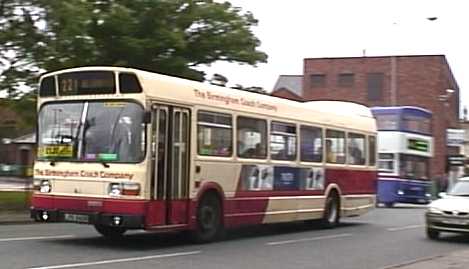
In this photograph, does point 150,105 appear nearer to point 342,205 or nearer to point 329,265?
point 329,265

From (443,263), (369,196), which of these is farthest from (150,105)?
(369,196)

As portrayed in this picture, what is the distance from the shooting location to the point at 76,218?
15.1 meters

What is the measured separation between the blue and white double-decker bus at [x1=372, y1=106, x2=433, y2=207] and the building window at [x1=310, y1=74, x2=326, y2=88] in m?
36.3

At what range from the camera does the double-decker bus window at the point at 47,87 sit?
632 inches

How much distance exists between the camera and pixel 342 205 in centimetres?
2281

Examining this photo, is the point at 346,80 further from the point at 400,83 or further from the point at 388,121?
the point at 388,121

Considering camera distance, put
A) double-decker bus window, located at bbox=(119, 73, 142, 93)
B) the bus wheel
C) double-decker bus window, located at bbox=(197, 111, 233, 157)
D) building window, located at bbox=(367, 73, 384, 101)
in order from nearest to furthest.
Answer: double-decker bus window, located at bbox=(119, 73, 142, 93) < double-decker bus window, located at bbox=(197, 111, 233, 157) < the bus wheel < building window, located at bbox=(367, 73, 384, 101)

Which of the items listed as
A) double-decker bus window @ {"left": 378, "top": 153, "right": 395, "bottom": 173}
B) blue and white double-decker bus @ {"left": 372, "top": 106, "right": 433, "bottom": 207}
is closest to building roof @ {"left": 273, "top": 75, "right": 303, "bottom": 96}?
blue and white double-decker bus @ {"left": 372, "top": 106, "right": 433, "bottom": 207}

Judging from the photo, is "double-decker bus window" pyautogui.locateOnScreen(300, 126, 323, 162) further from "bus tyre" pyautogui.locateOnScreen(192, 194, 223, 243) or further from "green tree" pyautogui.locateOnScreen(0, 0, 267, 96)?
"green tree" pyautogui.locateOnScreen(0, 0, 267, 96)

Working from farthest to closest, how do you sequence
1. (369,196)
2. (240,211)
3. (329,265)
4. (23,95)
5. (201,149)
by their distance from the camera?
(23,95)
(369,196)
(240,211)
(201,149)
(329,265)

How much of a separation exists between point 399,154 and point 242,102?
21222 millimetres


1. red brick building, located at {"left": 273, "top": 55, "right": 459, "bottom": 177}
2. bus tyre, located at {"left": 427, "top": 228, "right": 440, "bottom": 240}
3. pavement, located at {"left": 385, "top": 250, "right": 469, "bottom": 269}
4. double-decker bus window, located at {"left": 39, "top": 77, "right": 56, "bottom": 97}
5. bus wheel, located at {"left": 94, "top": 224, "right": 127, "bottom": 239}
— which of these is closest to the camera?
pavement, located at {"left": 385, "top": 250, "right": 469, "bottom": 269}

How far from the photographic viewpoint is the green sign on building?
127 feet

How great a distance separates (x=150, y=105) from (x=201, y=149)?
5.63 ft
